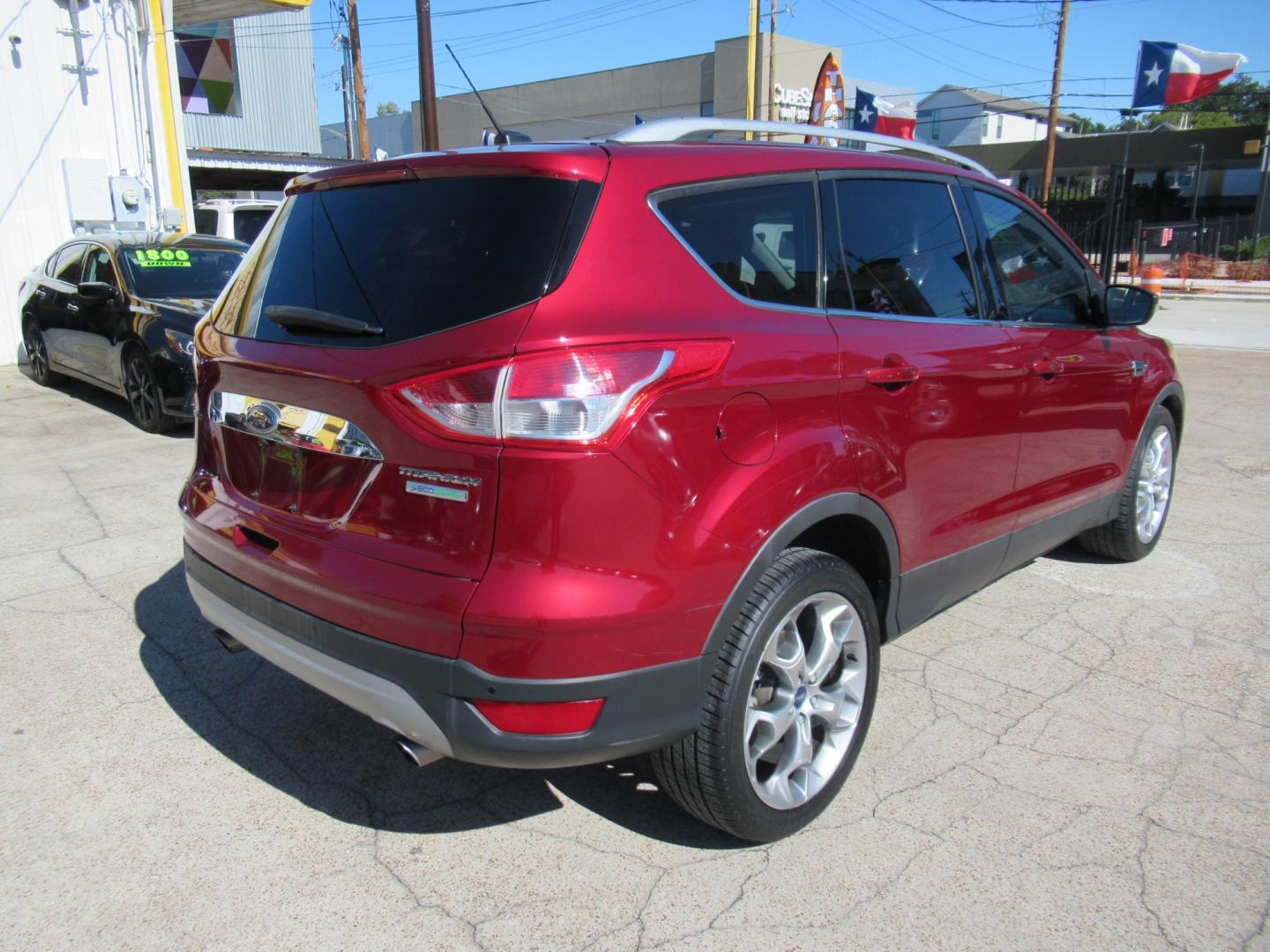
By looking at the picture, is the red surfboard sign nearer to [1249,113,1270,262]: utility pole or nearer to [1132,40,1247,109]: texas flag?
[1132,40,1247,109]: texas flag

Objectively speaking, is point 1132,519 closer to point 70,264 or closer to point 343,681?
point 343,681

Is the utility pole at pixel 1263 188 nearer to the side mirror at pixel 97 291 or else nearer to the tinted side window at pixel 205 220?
the tinted side window at pixel 205 220

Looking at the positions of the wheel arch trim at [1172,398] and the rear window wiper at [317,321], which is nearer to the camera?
the rear window wiper at [317,321]

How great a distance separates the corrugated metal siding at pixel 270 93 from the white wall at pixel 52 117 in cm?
1849

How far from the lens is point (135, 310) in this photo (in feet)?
26.7

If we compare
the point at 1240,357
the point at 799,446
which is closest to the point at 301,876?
the point at 799,446

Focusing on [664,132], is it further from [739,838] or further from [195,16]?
[195,16]

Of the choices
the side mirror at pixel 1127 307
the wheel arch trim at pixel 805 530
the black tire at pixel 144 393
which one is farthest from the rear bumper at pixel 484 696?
the black tire at pixel 144 393

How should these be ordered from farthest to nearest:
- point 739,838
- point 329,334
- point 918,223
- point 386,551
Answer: point 918,223 < point 739,838 < point 329,334 < point 386,551

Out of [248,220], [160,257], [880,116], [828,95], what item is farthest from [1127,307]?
[880,116]

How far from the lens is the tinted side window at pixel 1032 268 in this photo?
379 centimetres

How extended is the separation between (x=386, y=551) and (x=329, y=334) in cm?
62

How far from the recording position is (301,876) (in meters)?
2.59

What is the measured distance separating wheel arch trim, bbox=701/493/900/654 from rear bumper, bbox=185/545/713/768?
0.12m
